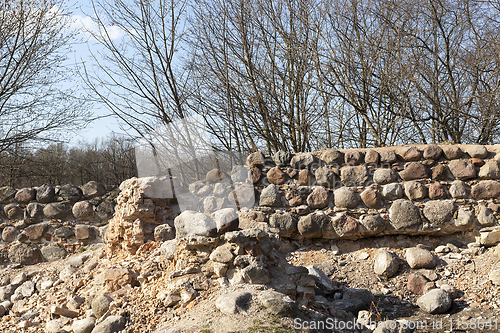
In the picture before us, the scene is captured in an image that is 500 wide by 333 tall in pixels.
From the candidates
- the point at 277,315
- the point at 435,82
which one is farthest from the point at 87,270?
the point at 435,82

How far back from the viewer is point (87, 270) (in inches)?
199

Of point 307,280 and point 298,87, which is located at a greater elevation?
point 298,87

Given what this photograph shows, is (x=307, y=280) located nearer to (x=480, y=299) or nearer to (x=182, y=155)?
(x=480, y=299)

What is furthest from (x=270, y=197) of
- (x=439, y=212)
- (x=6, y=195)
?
(x=6, y=195)

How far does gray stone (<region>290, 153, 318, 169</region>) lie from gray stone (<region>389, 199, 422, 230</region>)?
1.26 metres

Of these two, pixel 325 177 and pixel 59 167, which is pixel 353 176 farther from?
pixel 59 167

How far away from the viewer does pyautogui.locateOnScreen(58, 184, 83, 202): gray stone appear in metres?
6.02

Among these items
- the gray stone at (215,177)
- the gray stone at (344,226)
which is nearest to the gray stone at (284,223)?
the gray stone at (344,226)

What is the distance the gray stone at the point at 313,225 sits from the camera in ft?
16.5

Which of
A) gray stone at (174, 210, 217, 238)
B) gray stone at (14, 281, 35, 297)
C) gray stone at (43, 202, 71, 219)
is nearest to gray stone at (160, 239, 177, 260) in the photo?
gray stone at (174, 210, 217, 238)

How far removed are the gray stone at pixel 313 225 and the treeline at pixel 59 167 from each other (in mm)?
4850

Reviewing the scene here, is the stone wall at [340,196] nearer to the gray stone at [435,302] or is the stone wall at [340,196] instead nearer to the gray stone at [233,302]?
the gray stone at [435,302]

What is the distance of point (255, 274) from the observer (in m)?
3.31

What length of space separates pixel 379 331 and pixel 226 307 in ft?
4.28
